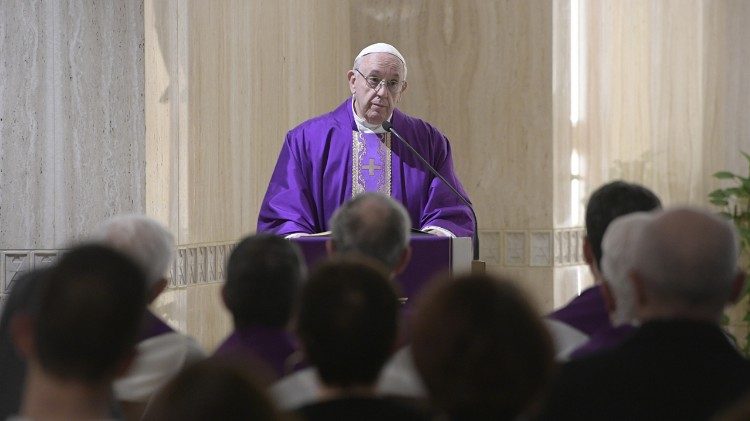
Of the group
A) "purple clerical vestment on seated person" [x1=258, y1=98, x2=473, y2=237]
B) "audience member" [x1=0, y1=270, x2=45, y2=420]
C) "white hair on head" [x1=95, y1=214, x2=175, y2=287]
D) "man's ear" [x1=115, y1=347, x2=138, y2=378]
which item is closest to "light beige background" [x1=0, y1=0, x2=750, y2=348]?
"purple clerical vestment on seated person" [x1=258, y1=98, x2=473, y2=237]

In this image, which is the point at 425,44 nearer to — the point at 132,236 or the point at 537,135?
the point at 537,135

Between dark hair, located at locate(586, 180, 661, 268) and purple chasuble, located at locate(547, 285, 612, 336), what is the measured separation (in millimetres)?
164

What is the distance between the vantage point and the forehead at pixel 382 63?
712 cm

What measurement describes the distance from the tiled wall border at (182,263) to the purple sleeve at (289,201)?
1168 millimetres

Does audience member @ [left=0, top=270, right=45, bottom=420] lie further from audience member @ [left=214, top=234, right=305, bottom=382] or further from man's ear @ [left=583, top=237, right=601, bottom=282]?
man's ear @ [left=583, top=237, right=601, bottom=282]

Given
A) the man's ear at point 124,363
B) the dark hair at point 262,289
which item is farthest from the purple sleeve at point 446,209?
the man's ear at point 124,363

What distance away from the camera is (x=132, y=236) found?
3.70 meters

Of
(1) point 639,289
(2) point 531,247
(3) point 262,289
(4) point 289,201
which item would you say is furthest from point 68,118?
(1) point 639,289

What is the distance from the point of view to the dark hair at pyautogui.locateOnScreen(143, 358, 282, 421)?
181 cm

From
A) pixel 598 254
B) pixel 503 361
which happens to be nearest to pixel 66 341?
pixel 503 361

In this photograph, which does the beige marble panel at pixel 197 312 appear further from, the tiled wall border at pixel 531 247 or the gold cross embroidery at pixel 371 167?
the tiled wall border at pixel 531 247

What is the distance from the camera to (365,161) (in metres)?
7.42

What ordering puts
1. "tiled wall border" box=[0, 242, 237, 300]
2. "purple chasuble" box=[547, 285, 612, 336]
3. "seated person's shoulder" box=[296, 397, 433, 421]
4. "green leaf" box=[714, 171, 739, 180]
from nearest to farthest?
1. "seated person's shoulder" box=[296, 397, 433, 421]
2. "purple chasuble" box=[547, 285, 612, 336]
3. "tiled wall border" box=[0, 242, 237, 300]
4. "green leaf" box=[714, 171, 739, 180]

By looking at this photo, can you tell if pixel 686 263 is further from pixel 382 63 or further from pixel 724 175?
pixel 724 175
